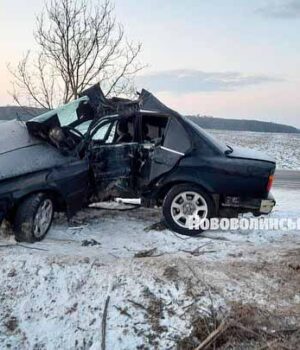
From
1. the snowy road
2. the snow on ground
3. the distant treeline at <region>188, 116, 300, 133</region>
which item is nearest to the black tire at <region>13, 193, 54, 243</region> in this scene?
the snow on ground

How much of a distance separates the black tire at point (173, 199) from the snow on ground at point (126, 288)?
1.37ft

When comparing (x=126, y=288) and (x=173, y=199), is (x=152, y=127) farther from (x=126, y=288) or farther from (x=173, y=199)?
(x=126, y=288)

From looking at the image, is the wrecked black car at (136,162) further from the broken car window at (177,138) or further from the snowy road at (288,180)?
→ the snowy road at (288,180)

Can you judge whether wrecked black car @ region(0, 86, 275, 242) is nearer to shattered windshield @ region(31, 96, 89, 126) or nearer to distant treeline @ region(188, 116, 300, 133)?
shattered windshield @ region(31, 96, 89, 126)

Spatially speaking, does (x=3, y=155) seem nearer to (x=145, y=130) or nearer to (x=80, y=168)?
(x=80, y=168)

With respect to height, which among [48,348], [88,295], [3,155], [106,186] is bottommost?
[48,348]

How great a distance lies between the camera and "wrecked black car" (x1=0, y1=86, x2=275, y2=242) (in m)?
6.26

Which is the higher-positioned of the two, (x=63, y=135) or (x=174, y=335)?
(x=63, y=135)

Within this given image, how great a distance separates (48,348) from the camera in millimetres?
4160

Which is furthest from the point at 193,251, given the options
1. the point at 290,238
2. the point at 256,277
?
the point at 290,238

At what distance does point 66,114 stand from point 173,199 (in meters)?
1.98

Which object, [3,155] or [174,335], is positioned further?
[3,155]

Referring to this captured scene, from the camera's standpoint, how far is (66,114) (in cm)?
685

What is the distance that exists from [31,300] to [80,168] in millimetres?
2351
